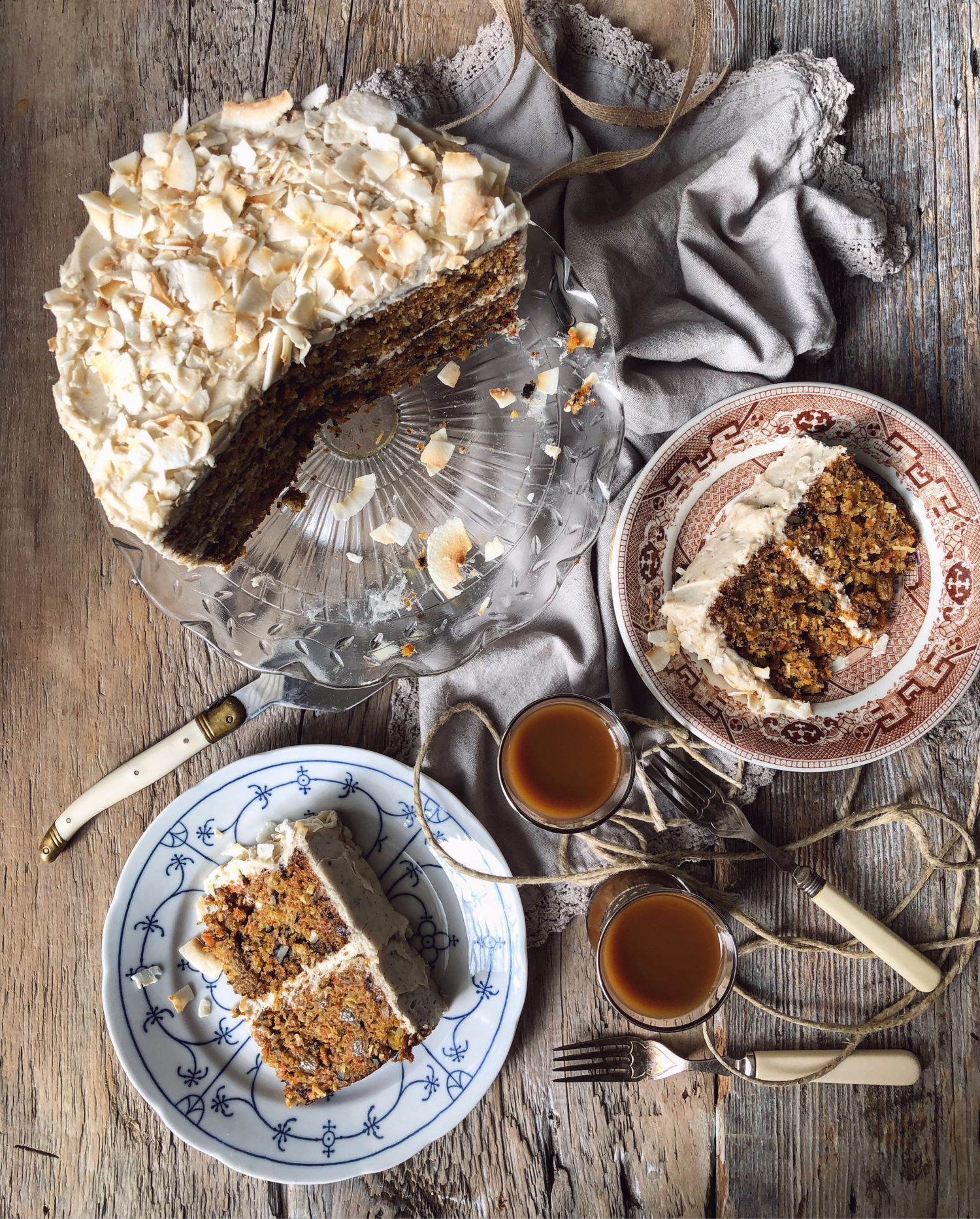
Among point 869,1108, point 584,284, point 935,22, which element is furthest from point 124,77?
point 869,1108

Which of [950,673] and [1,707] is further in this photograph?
[1,707]

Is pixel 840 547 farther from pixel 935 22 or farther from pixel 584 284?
pixel 935 22

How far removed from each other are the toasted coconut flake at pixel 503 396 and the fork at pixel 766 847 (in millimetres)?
891

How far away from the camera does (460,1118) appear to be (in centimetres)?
216

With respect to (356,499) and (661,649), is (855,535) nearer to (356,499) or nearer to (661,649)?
(661,649)

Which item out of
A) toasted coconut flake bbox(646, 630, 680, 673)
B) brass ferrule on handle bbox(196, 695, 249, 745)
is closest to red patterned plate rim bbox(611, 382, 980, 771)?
toasted coconut flake bbox(646, 630, 680, 673)

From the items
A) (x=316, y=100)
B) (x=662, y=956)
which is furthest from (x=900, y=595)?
(x=316, y=100)

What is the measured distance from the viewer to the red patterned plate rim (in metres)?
2.08

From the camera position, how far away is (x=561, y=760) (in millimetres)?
2092

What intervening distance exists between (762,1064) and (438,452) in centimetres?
171

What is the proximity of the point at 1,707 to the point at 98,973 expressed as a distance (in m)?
0.74

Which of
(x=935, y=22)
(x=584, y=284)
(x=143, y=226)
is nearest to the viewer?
(x=143, y=226)

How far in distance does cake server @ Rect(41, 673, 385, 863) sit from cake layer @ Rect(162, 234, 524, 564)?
0.41 metres

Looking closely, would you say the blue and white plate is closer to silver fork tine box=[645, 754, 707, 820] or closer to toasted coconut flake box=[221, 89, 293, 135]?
silver fork tine box=[645, 754, 707, 820]
